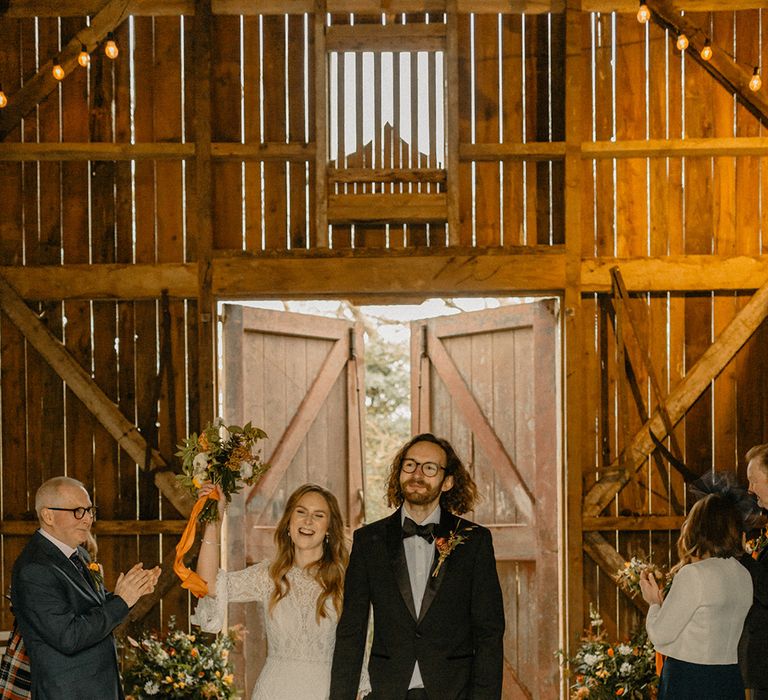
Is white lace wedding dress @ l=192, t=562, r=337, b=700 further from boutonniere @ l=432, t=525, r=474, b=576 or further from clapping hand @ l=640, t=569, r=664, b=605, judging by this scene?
clapping hand @ l=640, t=569, r=664, b=605

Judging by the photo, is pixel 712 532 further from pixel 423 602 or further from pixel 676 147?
pixel 676 147

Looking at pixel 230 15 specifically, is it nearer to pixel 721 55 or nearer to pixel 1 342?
pixel 1 342

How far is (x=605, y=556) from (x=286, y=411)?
2.51 meters

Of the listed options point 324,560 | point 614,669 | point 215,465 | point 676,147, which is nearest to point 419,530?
point 324,560

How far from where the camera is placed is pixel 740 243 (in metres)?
6.87

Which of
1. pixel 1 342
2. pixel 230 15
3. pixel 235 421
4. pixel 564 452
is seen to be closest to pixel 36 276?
pixel 1 342

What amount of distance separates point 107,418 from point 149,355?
1.52 ft

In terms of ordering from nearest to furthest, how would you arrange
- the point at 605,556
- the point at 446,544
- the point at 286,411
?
the point at 446,544, the point at 605,556, the point at 286,411

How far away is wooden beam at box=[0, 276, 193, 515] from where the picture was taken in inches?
265

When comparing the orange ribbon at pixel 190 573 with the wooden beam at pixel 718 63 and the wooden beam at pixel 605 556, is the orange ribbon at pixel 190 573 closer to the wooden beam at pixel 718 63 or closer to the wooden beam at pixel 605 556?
the wooden beam at pixel 605 556

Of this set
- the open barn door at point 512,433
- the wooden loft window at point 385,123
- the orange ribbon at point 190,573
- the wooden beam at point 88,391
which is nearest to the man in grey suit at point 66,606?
the orange ribbon at point 190,573

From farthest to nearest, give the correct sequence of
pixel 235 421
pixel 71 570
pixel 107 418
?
pixel 235 421, pixel 107 418, pixel 71 570

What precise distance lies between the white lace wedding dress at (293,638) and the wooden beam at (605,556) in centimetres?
262

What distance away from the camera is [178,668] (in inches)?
244
